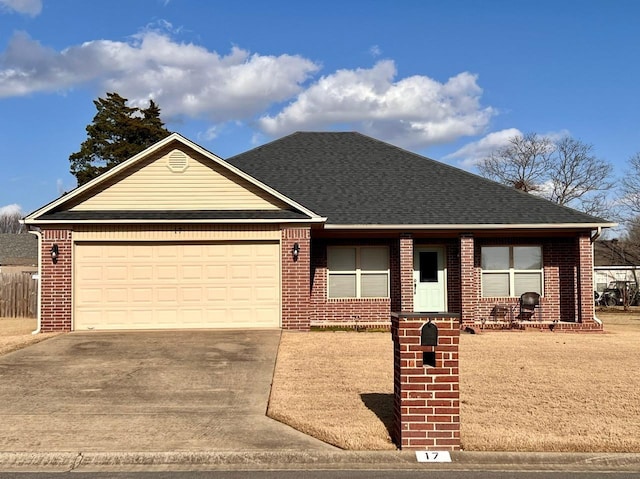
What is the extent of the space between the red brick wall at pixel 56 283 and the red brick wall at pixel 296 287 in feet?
16.6

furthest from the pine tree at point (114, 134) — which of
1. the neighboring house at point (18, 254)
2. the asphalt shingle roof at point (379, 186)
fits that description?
the asphalt shingle roof at point (379, 186)

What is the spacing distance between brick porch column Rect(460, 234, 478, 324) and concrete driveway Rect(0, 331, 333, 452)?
18.9 feet

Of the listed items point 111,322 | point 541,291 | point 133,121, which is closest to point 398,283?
point 541,291

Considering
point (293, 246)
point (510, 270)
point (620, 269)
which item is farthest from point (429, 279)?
point (620, 269)

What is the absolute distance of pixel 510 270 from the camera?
16734 millimetres

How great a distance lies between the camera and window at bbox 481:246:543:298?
16.7m

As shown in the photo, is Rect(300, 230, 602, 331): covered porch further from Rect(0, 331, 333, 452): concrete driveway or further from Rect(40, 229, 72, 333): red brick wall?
Rect(40, 229, 72, 333): red brick wall

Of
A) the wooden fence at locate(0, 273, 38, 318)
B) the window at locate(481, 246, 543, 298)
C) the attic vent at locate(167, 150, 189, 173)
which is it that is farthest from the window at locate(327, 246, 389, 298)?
the wooden fence at locate(0, 273, 38, 318)

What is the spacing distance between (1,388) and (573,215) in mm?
14107

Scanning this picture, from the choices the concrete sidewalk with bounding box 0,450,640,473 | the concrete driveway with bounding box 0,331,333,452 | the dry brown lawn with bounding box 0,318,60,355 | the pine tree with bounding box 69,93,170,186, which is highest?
the pine tree with bounding box 69,93,170,186

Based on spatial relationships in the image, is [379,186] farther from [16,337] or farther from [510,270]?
[16,337]

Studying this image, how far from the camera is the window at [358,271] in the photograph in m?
16.5

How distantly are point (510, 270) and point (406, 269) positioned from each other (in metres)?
3.11

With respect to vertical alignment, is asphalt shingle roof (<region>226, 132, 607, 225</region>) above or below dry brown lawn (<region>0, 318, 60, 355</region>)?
above
